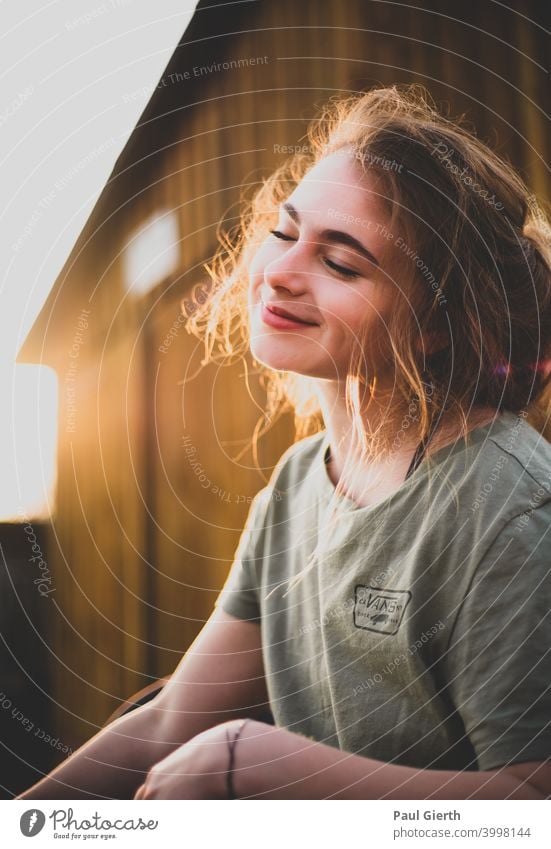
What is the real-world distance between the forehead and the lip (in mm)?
73

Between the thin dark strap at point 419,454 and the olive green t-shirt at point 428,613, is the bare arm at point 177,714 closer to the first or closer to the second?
the olive green t-shirt at point 428,613

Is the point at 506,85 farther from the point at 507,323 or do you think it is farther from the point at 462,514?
the point at 462,514

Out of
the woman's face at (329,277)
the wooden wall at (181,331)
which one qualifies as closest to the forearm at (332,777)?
the wooden wall at (181,331)

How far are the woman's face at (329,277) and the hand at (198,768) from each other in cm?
25

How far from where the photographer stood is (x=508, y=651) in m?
0.39

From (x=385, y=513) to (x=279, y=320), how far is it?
15 cm

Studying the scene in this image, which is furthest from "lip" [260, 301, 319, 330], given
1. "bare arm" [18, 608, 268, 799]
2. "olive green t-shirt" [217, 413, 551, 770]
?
"bare arm" [18, 608, 268, 799]

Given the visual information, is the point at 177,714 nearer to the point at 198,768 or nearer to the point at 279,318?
the point at 198,768

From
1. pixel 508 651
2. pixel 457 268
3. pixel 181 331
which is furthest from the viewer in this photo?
pixel 181 331

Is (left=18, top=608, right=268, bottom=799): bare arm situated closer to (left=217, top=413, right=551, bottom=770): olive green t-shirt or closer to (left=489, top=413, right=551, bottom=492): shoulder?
(left=217, top=413, right=551, bottom=770): olive green t-shirt

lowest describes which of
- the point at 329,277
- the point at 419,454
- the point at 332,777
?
the point at 332,777

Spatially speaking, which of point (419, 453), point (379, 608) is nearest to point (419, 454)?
point (419, 453)

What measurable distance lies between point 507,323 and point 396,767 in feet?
1.01
